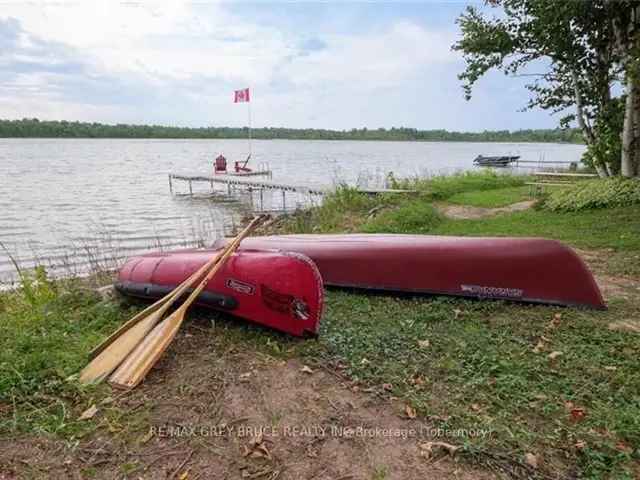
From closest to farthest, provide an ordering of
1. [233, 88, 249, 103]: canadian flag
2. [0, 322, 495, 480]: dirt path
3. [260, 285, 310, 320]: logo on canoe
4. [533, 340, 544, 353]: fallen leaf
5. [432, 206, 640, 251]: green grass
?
[0, 322, 495, 480]: dirt path
[533, 340, 544, 353]: fallen leaf
[260, 285, 310, 320]: logo on canoe
[432, 206, 640, 251]: green grass
[233, 88, 249, 103]: canadian flag

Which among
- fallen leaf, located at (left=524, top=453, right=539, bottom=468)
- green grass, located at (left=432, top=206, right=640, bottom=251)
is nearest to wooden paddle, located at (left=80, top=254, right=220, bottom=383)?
fallen leaf, located at (left=524, top=453, right=539, bottom=468)

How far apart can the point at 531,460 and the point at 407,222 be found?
5.56 meters

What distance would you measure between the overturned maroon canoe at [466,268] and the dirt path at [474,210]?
15.2ft

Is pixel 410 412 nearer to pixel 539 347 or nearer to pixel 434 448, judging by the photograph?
pixel 434 448

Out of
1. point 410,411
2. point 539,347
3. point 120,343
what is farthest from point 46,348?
point 539,347

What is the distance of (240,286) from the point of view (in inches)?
133

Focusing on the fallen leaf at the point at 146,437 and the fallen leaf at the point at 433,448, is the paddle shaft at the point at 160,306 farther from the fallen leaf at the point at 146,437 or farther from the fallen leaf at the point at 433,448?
the fallen leaf at the point at 433,448

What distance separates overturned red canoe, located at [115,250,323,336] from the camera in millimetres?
3213

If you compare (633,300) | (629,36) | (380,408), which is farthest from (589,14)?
(380,408)

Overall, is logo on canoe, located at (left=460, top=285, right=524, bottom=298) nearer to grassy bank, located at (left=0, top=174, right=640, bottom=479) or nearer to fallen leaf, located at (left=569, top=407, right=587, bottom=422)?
grassy bank, located at (left=0, top=174, right=640, bottom=479)

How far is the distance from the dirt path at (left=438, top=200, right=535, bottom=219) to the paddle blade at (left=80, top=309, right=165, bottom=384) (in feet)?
21.8

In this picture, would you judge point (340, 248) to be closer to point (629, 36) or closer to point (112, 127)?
point (629, 36)

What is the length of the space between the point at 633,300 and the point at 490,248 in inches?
51.1

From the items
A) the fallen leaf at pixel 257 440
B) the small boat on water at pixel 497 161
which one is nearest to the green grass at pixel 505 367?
the fallen leaf at pixel 257 440
